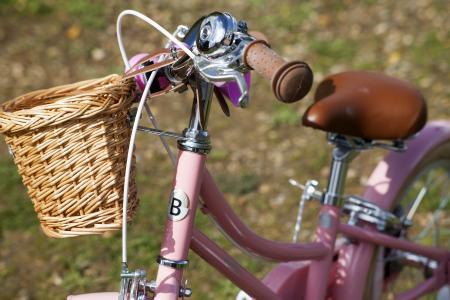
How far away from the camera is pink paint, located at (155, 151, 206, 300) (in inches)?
73.7

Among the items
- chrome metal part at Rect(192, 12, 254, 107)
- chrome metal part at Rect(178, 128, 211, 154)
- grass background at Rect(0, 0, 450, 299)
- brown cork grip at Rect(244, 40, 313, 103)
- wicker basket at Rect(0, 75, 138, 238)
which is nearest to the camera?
brown cork grip at Rect(244, 40, 313, 103)

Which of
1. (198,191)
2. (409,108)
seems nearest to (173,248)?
(198,191)

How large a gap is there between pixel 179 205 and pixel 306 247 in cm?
71

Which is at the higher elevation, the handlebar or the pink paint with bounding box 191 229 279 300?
the handlebar

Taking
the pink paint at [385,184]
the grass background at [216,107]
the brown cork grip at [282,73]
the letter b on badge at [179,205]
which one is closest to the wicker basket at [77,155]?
the letter b on badge at [179,205]

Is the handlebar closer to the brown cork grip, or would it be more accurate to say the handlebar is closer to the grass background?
the brown cork grip

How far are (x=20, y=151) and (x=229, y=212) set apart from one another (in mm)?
602

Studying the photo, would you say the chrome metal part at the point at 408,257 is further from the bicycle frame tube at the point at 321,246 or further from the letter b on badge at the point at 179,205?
the letter b on badge at the point at 179,205

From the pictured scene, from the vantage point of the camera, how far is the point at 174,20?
6.40 meters

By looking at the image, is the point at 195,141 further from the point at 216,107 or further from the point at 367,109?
the point at 216,107

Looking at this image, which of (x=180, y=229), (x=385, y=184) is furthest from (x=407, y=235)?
(x=180, y=229)

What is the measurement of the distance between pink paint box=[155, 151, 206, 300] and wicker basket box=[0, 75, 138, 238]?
4.5 inches

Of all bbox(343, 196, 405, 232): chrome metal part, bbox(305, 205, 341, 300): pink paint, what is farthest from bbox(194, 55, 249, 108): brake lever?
bbox(343, 196, 405, 232): chrome metal part

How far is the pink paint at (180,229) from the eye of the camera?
1.87 m
